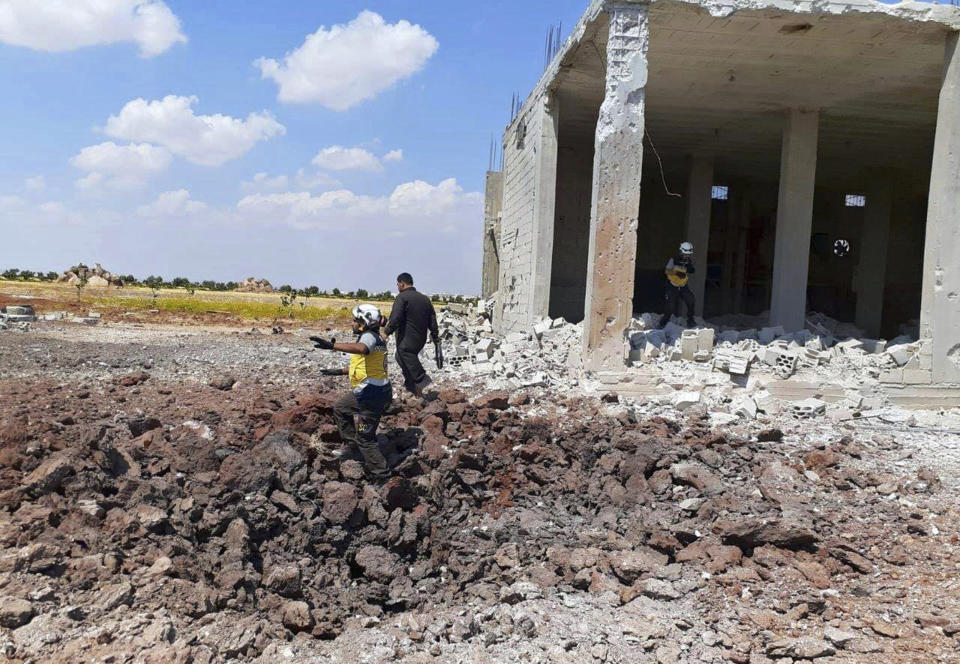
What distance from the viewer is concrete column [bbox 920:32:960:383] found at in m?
9.08

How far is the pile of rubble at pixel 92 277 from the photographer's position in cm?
4331

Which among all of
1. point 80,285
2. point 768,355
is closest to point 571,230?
point 768,355

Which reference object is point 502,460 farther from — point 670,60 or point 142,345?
point 142,345

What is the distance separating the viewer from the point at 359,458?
20.2ft

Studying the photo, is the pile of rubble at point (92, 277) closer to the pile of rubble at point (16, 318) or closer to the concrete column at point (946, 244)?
the pile of rubble at point (16, 318)

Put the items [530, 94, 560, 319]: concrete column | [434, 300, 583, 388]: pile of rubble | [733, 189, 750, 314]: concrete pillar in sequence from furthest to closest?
[733, 189, 750, 314]: concrete pillar < [530, 94, 560, 319]: concrete column < [434, 300, 583, 388]: pile of rubble

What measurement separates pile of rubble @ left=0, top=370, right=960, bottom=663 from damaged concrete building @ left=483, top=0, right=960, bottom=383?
3318mm

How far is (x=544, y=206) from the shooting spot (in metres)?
12.3

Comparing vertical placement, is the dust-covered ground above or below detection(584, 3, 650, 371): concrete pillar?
below

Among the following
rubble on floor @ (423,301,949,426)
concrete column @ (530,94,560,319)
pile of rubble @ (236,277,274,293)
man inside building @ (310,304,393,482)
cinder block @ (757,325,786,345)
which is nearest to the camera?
man inside building @ (310,304,393,482)

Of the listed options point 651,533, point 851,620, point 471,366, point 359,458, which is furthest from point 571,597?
point 471,366

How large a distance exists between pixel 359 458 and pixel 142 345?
9.97 meters

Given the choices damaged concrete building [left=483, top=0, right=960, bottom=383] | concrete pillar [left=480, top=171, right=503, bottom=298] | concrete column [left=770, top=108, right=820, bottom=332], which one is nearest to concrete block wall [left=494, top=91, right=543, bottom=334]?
damaged concrete building [left=483, top=0, right=960, bottom=383]

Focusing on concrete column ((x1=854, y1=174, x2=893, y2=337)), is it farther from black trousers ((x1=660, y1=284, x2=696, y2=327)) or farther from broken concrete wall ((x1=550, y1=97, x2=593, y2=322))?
black trousers ((x1=660, y1=284, x2=696, y2=327))
